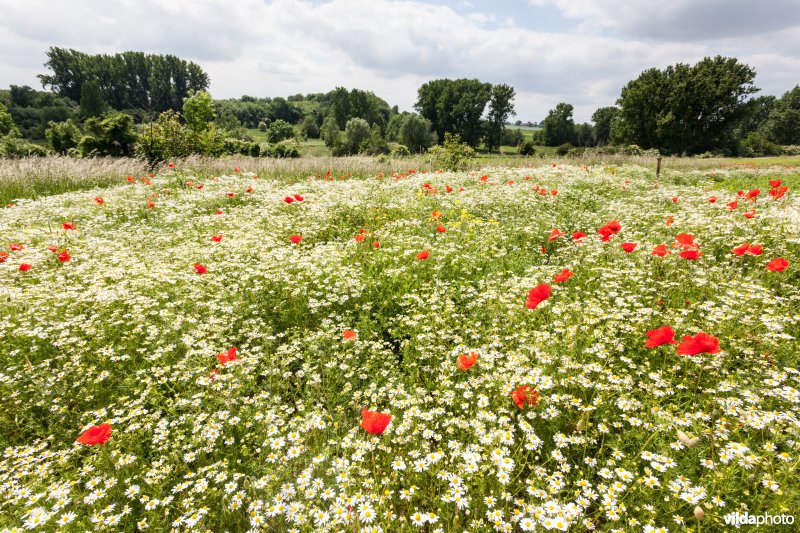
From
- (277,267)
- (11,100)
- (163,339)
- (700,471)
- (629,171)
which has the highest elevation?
(11,100)

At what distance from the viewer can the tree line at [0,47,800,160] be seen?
859 inches

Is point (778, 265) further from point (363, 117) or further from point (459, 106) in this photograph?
point (363, 117)

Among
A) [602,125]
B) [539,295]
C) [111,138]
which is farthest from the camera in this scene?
[602,125]

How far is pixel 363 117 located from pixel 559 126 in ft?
A: 178

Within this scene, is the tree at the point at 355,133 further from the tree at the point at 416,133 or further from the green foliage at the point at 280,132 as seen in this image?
the green foliage at the point at 280,132

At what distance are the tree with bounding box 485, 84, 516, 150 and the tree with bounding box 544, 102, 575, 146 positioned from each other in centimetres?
2414

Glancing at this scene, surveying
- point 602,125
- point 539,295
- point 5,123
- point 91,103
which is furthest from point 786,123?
point 91,103

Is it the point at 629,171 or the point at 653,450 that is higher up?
the point at 629,171

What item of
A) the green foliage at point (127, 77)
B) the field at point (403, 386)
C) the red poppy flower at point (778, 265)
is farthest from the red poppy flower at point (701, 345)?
the green foliage at point (127, 77)

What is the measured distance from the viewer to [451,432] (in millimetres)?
2541

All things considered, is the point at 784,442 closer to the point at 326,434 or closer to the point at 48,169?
the point at 326,434

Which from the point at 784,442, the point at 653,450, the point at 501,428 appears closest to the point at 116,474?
the point at 501,428

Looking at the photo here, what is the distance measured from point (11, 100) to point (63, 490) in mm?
132396

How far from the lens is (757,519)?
1.90 m
